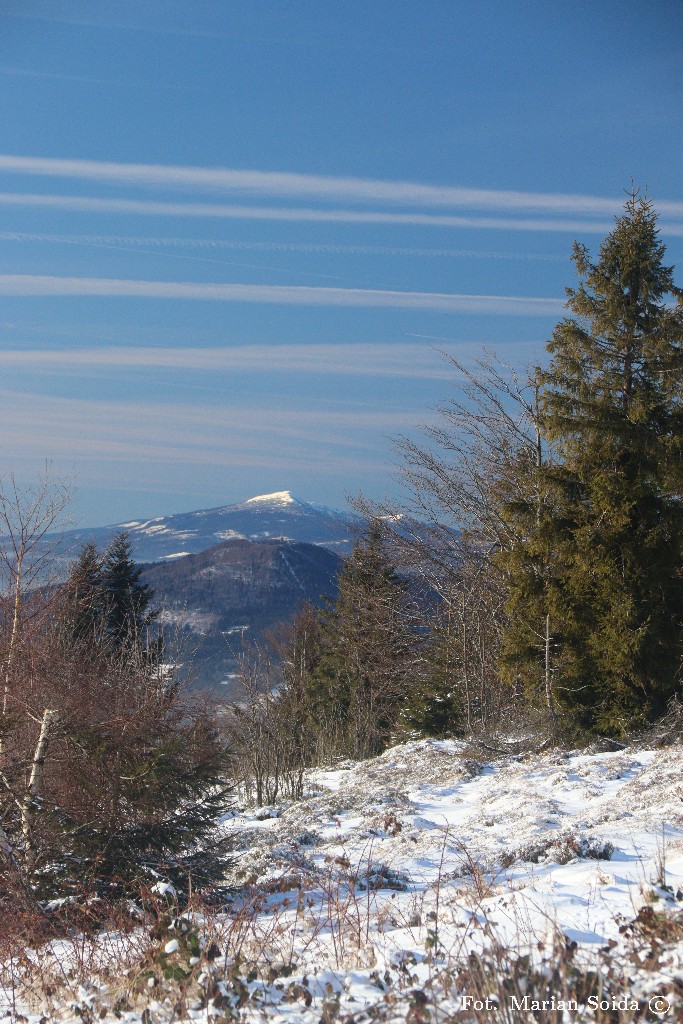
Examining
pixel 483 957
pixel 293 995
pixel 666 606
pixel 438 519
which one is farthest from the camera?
pixel 438 519

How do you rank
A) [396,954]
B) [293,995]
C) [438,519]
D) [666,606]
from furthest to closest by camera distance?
[438,519], [666,606], [396,954], [293,995]

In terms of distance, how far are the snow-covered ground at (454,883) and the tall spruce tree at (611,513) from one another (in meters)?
1.66

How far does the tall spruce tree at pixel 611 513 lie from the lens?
1303cm

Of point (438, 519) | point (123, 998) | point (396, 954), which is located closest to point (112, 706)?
point (123, 998)

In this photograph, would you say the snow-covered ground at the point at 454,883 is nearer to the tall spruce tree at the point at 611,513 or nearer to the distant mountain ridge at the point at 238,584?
the tall spruce tree at the point at 611,513

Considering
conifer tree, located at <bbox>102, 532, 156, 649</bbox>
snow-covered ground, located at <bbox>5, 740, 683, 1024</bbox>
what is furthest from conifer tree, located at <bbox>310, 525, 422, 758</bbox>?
snow-covered ground, located at <bbox>5, 740, 683, 1024</bbox>

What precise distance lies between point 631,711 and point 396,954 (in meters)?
9.89

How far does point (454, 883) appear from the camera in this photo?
6.54 m

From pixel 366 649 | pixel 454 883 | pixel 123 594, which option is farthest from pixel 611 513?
pixel 123 594

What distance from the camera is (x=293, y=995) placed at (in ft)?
13.3

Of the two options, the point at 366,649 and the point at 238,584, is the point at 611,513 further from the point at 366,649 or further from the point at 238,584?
the point at 238,584

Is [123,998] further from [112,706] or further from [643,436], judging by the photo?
[643,436]

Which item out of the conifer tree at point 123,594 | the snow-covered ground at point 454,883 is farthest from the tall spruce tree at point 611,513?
the conifer tree at point 123,594

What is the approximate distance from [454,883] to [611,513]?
812cm
